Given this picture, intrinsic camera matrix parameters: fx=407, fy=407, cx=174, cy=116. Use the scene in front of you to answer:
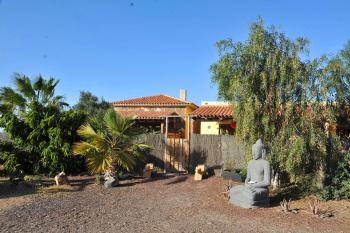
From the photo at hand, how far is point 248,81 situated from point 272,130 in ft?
5.35

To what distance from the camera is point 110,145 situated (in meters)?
14.9

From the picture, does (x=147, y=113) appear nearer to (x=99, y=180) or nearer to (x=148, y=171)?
(x=148, y=171)

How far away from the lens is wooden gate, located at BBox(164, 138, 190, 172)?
58.0 feet

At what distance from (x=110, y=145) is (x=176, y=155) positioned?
3856 mm

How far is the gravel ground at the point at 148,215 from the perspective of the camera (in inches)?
333

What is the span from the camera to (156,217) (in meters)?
9.53

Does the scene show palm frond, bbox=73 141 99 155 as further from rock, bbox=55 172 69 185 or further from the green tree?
the green tree

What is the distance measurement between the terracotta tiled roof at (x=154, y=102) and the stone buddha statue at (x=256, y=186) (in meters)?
19.8

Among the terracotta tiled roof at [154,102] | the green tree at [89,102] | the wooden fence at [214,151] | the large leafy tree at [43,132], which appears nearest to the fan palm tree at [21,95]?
the large leafy tree at [43,132]

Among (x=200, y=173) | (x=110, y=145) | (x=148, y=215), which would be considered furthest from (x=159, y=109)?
(x=148, y=215)

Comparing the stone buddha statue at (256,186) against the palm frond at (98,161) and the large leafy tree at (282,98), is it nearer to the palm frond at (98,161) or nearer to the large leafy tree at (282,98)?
the large leafy tree at (282,98)

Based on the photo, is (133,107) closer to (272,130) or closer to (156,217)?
(272,130)

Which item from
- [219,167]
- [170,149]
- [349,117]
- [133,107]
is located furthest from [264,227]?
[133,107]

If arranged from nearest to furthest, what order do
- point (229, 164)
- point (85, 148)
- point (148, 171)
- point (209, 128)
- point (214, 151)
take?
point (85, 148)
point (148, 171)
point (229, 164)
point (214, 151)
point (209, 128)
